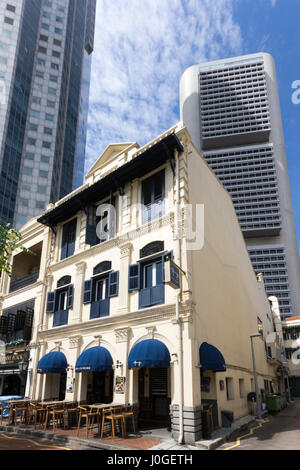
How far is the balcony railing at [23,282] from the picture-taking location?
24.2 metres

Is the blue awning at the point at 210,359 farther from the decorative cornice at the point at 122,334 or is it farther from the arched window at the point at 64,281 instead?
the arched window at the point at 64,281

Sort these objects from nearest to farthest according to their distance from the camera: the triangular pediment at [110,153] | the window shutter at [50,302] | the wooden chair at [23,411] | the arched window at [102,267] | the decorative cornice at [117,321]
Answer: the decorative cornice at [117,321] → the wooden chair at [23,411] → the arched window at [102,267] → the triangular pediment at [110,153] → the window shutter at [50,302]

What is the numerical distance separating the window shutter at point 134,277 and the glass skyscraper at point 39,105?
56619mm

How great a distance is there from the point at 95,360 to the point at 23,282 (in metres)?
12.4

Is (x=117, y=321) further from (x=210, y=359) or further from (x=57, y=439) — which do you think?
(x=57, y=439)

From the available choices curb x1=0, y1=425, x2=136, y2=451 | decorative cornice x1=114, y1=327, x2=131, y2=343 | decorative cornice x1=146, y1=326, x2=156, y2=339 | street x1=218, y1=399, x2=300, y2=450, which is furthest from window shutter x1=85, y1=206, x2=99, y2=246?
street x1=218, y1=399, x2=300, y2=450

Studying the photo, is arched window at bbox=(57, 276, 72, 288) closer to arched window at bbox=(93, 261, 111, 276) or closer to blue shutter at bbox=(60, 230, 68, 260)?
blue shutter at bbox=(60, 230, 68, 260)

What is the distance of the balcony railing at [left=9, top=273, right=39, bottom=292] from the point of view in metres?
24.2

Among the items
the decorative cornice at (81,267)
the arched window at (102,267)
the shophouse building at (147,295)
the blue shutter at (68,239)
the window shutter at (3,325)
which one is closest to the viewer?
the shophouse building at (147,295)

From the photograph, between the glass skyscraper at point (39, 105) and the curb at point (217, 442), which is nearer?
the curb at point (217, 442)

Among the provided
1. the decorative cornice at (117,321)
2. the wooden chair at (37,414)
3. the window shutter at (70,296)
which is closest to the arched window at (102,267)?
the window shutter at (70,296)

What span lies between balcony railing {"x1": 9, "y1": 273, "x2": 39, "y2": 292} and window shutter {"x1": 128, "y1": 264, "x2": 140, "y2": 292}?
10.3 metres

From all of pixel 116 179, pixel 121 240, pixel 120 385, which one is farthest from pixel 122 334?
pixel 116 179

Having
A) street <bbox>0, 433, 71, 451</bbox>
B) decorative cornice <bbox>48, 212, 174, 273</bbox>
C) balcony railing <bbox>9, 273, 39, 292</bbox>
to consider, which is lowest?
street <bbox>0, 433, 71, 451</bbox>
